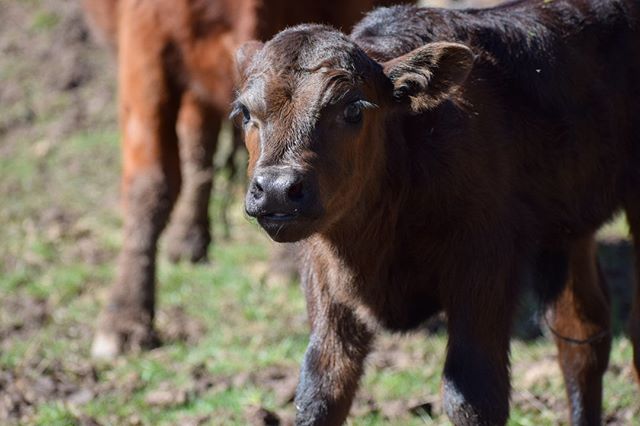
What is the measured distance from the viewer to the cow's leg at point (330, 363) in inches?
196

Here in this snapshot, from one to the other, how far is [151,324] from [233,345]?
1.92 ft

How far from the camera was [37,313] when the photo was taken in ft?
27.0

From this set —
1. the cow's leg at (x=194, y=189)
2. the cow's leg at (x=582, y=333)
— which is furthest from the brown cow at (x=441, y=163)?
the cow's leg at (x=194, y=189)

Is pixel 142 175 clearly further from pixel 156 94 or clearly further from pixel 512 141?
pixel 512 141

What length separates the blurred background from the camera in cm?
627

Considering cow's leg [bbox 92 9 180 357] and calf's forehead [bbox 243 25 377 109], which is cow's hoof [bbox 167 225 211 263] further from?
calf's forehead [bbox 243 25 377 109]

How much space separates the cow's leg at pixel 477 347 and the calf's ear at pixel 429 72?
0.66m

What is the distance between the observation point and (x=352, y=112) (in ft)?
15.0

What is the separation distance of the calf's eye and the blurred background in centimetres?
184

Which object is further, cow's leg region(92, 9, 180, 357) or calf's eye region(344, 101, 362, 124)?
Answer: cow's leg region(92, 9, 180, 357)

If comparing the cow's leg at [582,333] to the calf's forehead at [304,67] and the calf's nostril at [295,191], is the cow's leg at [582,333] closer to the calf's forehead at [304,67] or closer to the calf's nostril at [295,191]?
the calf's forehead at [304,67]

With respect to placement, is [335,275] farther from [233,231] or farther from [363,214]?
[233,231]

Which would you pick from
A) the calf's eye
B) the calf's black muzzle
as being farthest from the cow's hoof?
the calf's black muzzle

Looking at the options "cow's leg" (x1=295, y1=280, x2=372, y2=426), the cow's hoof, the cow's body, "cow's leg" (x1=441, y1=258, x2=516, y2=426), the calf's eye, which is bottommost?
the cow's hoof
